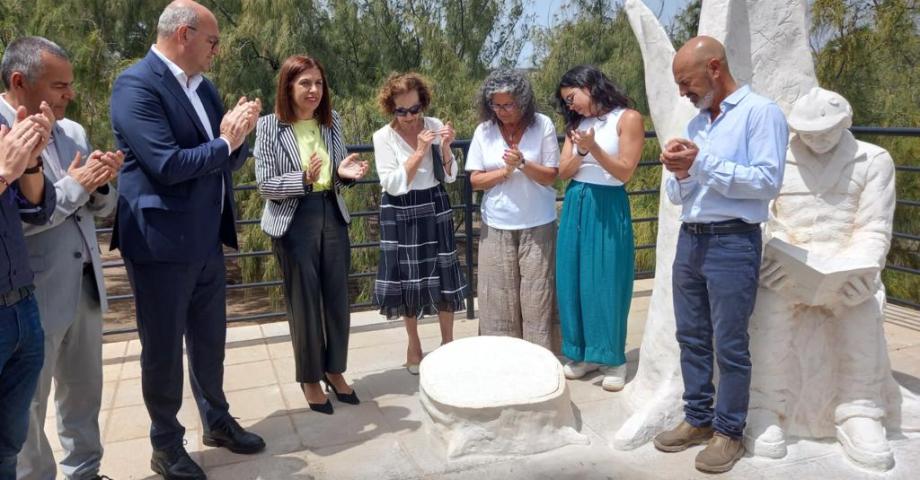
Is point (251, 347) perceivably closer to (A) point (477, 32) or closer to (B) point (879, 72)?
(A) point (477, 32)

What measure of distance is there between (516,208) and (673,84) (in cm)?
87

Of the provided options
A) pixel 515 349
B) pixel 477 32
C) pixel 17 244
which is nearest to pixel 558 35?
pixel 477 32

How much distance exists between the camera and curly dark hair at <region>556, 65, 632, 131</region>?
3.25 m

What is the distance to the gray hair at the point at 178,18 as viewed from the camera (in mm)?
2396

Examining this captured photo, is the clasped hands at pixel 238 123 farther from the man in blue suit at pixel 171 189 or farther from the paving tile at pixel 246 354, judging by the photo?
the paving tile at pixel 246 354

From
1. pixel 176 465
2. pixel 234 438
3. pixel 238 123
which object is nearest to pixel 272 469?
pixel 234 438

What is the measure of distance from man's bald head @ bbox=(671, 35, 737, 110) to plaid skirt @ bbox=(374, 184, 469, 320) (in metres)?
1.38

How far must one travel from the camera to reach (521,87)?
3.28 metres

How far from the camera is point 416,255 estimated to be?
3.43 m

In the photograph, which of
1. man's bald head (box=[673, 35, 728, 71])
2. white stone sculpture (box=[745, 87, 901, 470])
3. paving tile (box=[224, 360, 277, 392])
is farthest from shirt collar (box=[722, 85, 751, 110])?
paving tile (box=[224, 360, 277, 392])

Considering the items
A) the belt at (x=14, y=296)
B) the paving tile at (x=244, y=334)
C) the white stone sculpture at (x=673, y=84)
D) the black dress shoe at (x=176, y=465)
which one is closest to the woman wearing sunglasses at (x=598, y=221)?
the white stone sculpture at (x=673, y=84)

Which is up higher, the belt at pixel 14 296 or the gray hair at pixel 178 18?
the gray hair at pixel 178 18

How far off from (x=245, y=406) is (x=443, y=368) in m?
1.07

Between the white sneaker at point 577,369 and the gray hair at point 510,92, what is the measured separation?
1.18 meters
